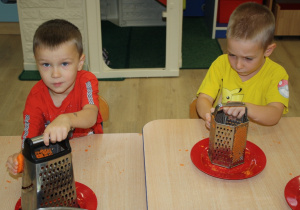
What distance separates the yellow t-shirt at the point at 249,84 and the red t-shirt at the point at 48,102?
15.5 inches

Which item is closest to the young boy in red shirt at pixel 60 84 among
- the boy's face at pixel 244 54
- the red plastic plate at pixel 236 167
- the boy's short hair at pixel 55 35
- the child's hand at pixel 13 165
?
the boy's short hair at pixel 55 35

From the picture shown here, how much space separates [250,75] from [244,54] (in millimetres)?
200

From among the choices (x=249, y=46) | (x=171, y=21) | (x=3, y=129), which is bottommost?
(x=3, y=129)

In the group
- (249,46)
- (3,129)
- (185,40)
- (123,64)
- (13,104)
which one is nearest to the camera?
(249,46)

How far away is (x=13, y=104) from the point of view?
263cm

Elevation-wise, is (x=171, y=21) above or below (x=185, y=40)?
above

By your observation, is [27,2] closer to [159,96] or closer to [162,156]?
[159,96]

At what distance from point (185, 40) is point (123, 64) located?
35.2 inches

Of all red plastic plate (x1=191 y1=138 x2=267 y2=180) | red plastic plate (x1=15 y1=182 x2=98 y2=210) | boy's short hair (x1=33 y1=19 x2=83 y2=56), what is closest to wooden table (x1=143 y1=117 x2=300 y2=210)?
red plastic plate (x1=191 y1=138 x2=267 y2=180)

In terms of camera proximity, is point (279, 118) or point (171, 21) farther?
point (171, 21)

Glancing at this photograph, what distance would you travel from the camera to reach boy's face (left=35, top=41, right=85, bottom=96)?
115cm

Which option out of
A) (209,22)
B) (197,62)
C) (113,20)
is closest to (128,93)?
(113,20)

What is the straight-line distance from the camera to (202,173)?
39.7 inches

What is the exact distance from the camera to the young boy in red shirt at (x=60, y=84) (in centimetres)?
115
